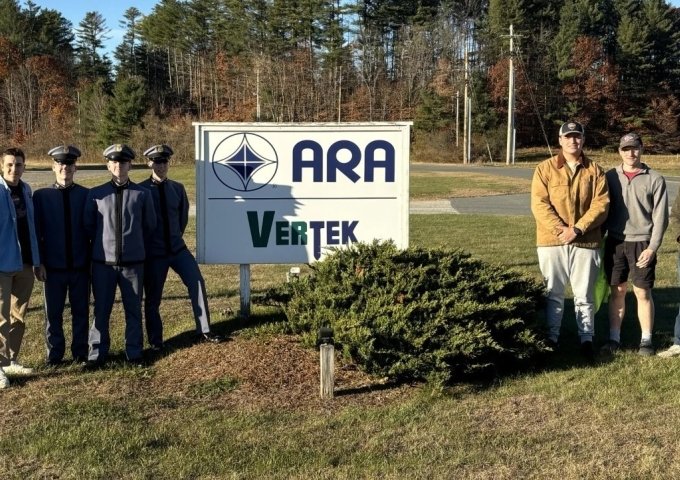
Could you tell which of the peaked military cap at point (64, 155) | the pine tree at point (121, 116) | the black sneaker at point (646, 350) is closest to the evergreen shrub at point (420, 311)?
the black sneaker at point (646, 350)

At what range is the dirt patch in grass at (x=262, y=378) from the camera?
16.2ft

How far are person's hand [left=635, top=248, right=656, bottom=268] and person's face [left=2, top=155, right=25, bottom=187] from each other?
5.02m

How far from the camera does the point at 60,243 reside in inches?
217

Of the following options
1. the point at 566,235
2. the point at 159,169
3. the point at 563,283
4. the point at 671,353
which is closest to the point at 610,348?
the point at 671,353

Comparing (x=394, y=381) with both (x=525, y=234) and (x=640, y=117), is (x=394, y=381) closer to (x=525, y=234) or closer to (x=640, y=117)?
(x=525, y=234)

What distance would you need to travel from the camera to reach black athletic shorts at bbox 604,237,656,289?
5.90 metres

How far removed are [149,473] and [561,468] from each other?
221 cm

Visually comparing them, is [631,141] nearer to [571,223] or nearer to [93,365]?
[571,223]

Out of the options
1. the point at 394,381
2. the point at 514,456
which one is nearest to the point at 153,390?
the point at 394,381

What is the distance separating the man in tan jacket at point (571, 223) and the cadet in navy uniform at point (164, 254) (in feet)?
9.76

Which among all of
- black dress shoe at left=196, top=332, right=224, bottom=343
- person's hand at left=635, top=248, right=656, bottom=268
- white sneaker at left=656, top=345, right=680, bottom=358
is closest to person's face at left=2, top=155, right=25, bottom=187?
black dress shoe at left=196, top=332, right=224, bottom=343

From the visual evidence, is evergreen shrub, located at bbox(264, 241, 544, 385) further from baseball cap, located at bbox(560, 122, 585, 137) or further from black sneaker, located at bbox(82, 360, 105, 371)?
black sneaker, located at bbox(82, 360, 105, 371)

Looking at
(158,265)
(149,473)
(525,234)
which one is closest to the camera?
(149,473)

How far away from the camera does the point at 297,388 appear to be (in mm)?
5137
